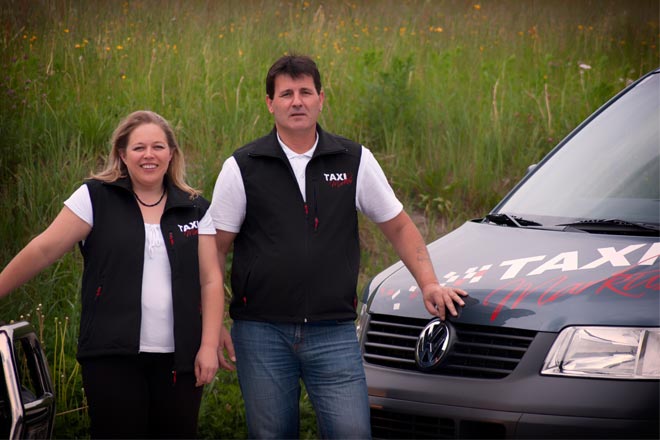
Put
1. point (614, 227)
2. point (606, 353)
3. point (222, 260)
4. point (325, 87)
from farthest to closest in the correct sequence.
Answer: point (325, 87) < point (614, 227) < point (222, 260) < point (606, 353)

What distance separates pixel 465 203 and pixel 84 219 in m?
5.24

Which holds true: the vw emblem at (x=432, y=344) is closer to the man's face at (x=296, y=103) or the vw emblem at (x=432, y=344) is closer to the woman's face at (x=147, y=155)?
the man's face at (x=296, y=103)

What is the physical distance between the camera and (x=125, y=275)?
141 inches

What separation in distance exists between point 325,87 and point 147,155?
575 centimetres

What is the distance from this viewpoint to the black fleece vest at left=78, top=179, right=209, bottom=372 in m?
3.57

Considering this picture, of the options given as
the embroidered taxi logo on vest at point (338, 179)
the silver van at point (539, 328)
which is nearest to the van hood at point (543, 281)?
the silver van at point (539, 328)

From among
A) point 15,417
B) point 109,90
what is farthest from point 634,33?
point 15,417

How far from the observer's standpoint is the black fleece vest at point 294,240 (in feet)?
12.3

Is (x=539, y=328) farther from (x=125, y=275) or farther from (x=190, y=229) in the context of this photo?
(x=125, y=275)

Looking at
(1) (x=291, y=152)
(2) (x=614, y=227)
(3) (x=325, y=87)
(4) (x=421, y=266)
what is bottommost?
(4) (x=421, y=266)

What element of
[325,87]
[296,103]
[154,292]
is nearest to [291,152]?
[296,103]

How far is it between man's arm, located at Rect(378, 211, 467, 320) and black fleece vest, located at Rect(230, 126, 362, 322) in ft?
0.85

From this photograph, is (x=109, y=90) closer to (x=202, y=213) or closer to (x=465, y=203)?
(x=465, y=203)

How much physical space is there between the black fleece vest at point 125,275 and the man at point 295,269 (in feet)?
0.66
